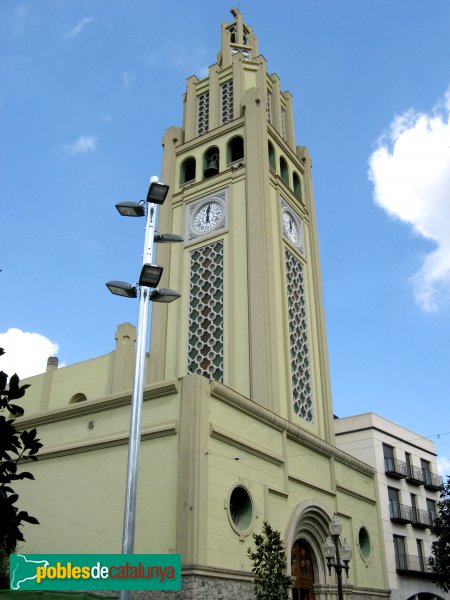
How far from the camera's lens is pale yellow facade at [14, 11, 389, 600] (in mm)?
15781

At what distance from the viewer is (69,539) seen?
16906 mm

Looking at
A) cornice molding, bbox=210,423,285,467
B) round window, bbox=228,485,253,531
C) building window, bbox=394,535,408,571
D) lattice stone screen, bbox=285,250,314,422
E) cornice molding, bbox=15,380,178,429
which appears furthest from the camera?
building window, bbox=394,535,408,571

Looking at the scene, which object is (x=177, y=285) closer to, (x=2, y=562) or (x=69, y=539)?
(x=69, y=539)

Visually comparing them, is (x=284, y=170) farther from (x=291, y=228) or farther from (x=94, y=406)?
(x=94, y=406)

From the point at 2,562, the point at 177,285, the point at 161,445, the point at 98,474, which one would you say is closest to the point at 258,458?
the point at 161,445

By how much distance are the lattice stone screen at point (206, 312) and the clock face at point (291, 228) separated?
11.5 ft

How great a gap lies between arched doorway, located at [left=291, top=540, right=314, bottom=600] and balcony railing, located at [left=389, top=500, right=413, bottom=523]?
12.6m

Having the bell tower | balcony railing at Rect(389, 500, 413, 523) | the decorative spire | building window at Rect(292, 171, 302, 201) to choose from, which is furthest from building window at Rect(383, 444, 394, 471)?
the decorative spire

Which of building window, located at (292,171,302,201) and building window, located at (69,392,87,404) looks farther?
building window, located at (292,171,302,201)

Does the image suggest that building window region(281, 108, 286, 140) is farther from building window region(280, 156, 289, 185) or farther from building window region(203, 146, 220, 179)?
building window region(203, 146, 220, 179)

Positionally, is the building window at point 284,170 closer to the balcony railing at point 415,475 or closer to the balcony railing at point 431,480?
the balcony railing at point 415,475

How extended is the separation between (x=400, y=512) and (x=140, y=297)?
25.3 metres

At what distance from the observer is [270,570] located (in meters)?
14.5

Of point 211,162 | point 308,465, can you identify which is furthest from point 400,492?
point 211,162
